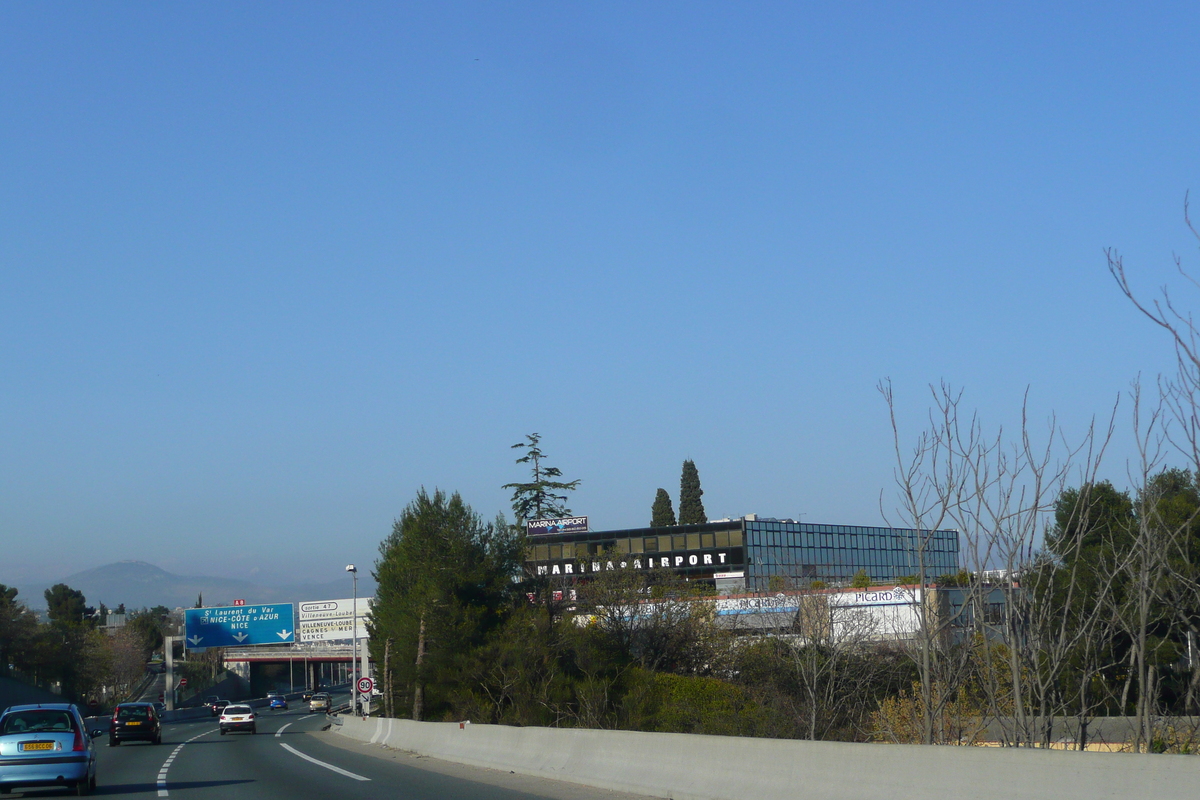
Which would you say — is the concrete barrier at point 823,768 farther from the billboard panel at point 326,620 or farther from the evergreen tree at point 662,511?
the evergreen tree at point 662,511

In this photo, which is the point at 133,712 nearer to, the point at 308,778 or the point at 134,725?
the point at 134,725

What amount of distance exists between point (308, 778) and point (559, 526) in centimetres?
8898

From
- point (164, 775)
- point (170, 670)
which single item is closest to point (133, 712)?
point (164, 775)

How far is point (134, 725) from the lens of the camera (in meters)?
41.8

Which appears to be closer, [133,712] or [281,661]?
[133,712]

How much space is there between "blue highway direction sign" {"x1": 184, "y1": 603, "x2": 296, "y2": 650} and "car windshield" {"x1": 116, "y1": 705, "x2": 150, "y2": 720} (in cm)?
3435

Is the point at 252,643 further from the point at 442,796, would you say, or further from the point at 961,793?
the point at 961,793

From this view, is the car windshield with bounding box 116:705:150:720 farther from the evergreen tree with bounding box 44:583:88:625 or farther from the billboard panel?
the evergreen tree with bounding box 44:583:88:625

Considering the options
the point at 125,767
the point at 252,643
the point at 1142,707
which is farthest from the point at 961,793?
the point at 252,643

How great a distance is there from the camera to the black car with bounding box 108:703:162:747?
41562mm

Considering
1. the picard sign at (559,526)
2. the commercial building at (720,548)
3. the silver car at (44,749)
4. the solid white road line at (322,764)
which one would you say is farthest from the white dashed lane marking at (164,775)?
the picard sign at (559,526)

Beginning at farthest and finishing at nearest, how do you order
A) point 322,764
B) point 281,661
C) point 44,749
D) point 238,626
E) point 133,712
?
1. point 281,661
2. point 238,626
3. point 133,712
4. point 322,764
5. point 44,749

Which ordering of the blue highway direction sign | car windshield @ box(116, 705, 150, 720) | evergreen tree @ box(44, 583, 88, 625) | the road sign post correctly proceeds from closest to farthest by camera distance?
car windshield @ box(116, 705, 150, 720), the blue highway direction sign, the road sign post, evergreen tree @ box(44, 583, 88, 625)

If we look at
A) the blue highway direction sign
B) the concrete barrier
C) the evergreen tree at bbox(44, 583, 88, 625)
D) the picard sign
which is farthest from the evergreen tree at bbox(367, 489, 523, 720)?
the evergreen tree at bbox(44, 583, 88, 625)
